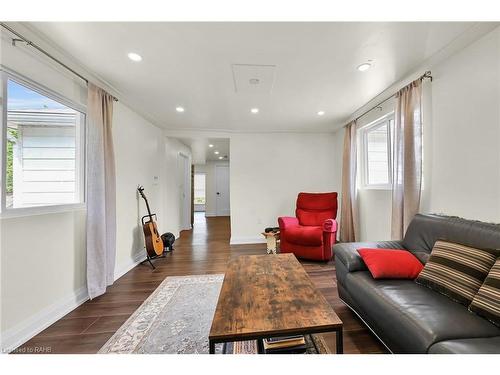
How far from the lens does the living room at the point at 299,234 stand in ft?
3.72

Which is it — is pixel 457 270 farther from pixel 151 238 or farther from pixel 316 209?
pixel 151 238

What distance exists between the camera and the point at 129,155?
117 inches

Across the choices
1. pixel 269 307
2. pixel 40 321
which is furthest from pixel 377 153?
pixel 40 321

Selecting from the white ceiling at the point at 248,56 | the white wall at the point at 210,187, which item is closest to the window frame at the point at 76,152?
the white ceiling at the point at 248,56

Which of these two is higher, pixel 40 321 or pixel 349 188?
pixel 349 188

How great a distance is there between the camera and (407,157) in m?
2.28

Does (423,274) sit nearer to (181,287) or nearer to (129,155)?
(181,287)

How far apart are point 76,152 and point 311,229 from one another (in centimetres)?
313

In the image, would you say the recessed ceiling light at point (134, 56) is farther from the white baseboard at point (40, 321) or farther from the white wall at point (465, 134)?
the white wall at point (465, 134)

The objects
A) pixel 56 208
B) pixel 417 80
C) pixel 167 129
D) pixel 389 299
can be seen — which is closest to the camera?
pixel 389 299

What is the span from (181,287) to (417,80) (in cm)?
344
